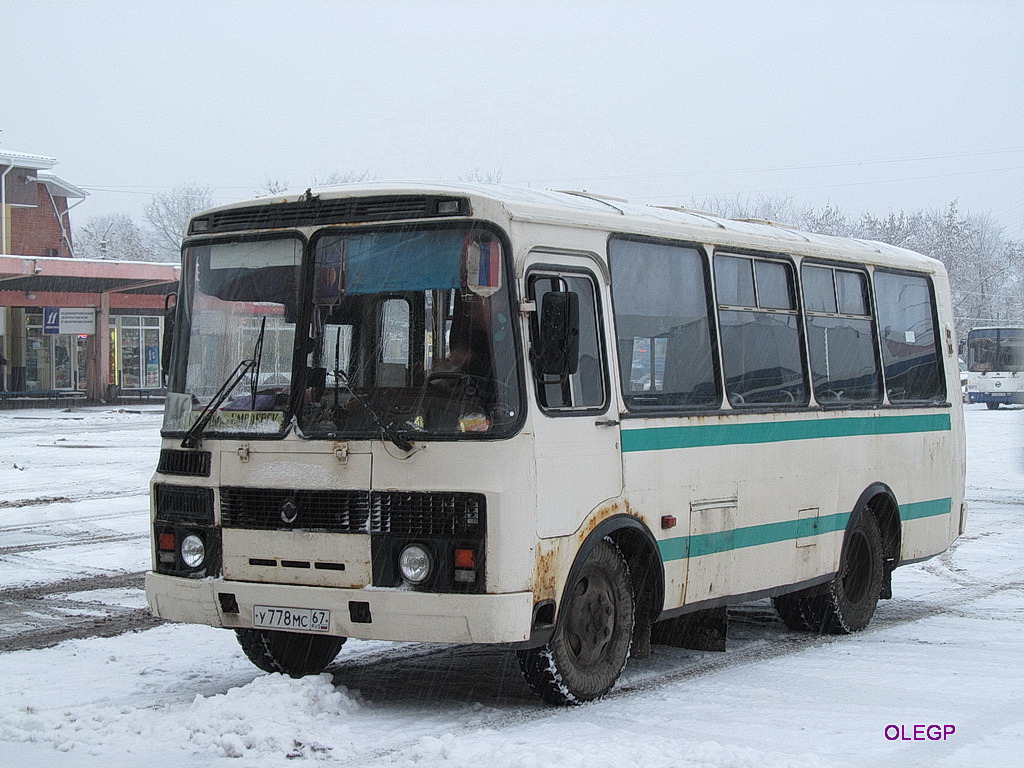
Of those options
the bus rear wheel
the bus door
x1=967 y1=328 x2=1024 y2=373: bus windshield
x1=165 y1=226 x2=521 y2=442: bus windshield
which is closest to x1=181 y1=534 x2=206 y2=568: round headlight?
x1=165 y1=226 x2=521 y2=442: bus windshield

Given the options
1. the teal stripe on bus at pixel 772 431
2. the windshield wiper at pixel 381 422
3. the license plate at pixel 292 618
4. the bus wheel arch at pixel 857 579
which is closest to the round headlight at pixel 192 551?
the license plate at pixel 292 618

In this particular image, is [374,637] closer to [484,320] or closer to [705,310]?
[484,320]

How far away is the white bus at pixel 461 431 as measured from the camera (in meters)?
6.93

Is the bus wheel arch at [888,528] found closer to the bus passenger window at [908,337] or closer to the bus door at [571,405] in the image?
the bus passenger window at [908,337]

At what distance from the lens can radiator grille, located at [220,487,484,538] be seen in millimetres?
6840

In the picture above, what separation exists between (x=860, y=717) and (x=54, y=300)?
4624 cm

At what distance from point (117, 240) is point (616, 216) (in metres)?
118

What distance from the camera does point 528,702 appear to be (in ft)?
25.1

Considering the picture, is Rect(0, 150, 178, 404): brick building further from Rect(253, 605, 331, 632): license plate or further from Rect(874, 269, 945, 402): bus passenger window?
Rect(253, 605, 331, 632): license plate

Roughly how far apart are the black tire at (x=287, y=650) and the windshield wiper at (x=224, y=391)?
132cm

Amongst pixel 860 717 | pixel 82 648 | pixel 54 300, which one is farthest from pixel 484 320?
pixel 54 300

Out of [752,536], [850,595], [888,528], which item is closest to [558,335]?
[752,536]

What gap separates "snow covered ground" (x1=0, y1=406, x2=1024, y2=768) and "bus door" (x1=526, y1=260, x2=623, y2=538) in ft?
3.91

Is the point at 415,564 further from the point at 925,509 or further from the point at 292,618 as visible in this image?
the point at 925,509
